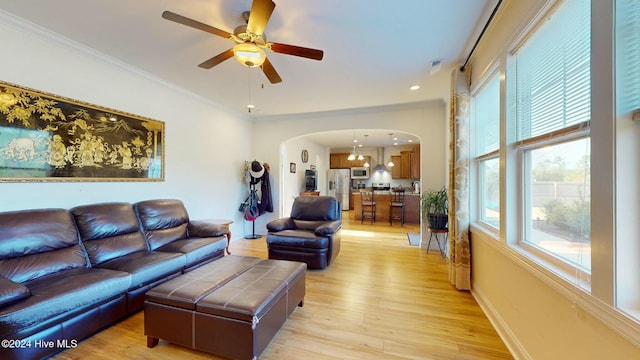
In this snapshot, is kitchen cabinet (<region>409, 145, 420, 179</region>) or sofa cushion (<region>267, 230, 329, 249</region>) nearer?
sofa cushion (<region>267, 230, 329, 249</region>)

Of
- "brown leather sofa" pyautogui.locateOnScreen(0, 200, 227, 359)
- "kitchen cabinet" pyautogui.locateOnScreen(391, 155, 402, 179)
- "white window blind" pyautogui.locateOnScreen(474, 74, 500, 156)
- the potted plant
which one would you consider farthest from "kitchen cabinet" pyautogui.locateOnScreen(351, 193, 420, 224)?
"brown leather sofa" pyautogui.locateOnScreen(0, 200, 227, 359)

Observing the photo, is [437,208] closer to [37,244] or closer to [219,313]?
[219,313]

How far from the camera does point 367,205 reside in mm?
7098

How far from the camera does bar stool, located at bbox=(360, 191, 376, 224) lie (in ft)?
22.9

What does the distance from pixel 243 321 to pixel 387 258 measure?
110 inches

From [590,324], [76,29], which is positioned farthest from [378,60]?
[76,29]

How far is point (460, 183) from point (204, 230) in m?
3.29

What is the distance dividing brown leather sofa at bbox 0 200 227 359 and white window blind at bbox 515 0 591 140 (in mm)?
3299

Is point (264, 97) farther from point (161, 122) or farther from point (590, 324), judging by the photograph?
point (590, 324)

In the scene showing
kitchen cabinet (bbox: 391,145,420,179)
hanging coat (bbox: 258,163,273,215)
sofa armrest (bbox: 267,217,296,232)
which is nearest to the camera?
sofa armrest (bbox: 267,217,296,232)

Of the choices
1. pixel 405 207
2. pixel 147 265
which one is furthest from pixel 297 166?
pixel 147 265

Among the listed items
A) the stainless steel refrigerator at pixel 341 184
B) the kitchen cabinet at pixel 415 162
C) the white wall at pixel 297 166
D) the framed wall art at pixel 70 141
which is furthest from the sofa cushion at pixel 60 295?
the stainless steel refrigerator at pixel 341 184

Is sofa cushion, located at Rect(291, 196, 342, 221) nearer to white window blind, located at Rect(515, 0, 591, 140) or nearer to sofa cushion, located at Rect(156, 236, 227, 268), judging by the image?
sofa cushion, located at Rect(156, 236, 227, 268)

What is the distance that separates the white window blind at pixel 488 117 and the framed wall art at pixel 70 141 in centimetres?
417
